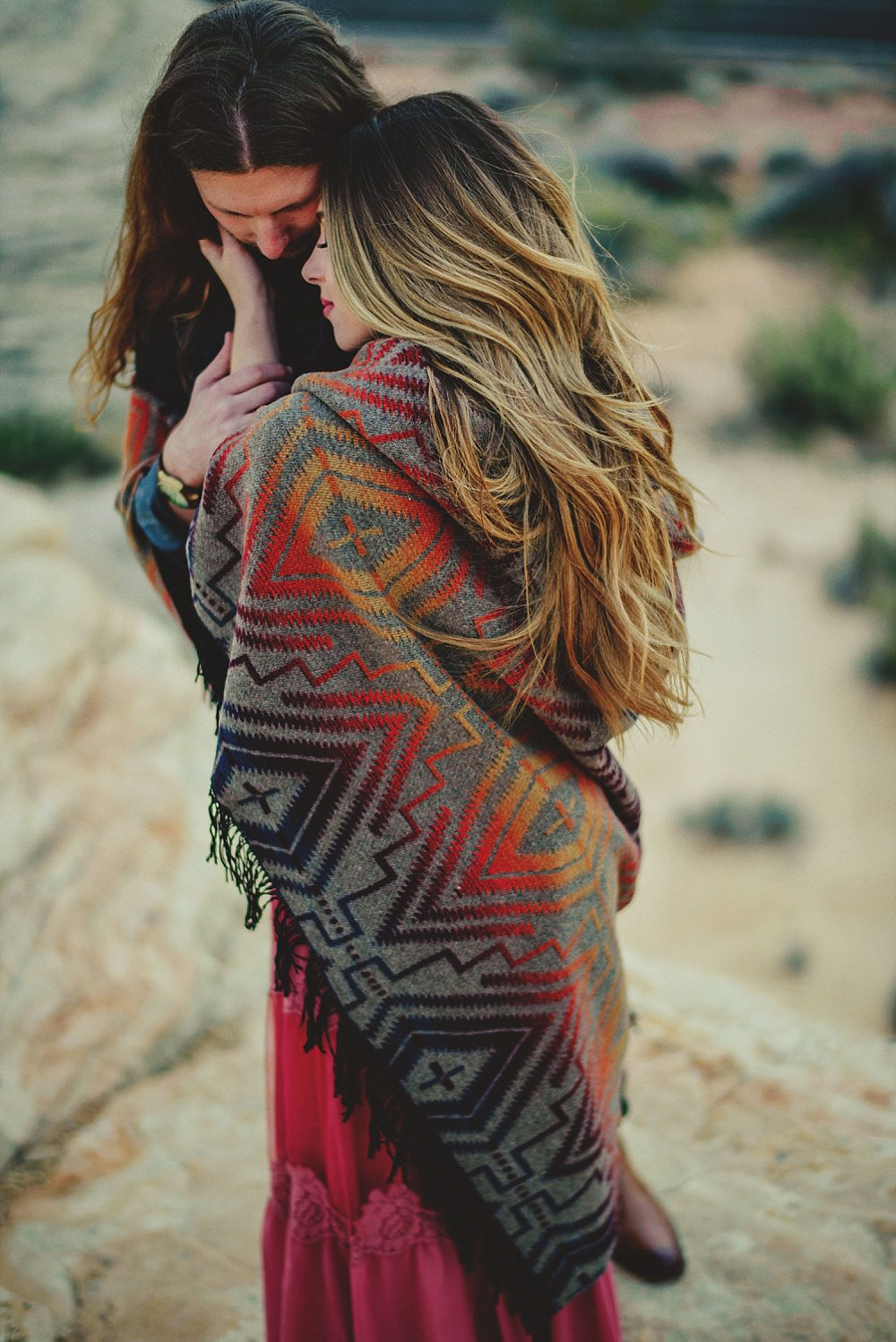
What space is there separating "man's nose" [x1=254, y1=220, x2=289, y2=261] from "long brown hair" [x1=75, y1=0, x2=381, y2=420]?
83 millimetres

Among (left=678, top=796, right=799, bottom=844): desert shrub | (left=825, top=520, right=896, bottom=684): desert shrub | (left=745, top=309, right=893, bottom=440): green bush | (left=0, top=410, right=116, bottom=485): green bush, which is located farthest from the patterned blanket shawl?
(left=745, top=309, right=893, bottom=440): green bush

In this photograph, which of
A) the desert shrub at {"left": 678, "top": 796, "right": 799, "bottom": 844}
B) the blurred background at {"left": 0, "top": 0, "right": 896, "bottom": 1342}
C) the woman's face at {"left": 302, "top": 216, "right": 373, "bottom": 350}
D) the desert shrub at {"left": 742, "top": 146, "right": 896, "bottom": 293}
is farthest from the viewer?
the desert shrub at {"left": 742, "top": 146, "right": 896, "bottom": 293}

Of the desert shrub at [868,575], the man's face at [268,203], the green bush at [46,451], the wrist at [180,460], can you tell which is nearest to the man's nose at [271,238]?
the man's face at [268,203]

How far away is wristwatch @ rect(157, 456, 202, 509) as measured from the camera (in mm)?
1480

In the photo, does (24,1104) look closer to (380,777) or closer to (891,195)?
(380,777)

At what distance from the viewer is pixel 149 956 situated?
271 cm

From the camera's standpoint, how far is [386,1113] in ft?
4.55

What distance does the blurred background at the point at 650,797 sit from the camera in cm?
207

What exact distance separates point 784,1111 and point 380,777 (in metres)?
1.75

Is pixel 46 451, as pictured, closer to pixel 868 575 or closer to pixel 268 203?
pixel 268 203

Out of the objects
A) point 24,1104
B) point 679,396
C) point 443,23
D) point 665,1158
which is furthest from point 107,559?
point 443,23

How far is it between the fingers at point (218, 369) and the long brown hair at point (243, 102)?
22cm

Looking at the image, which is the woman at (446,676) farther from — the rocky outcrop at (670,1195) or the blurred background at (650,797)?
the rocky outcrop at (670,1195)

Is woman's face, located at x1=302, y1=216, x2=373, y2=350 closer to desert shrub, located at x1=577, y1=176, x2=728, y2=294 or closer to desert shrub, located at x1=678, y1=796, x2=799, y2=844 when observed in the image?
desert shrub, located at x1=678, y1=796, x2=799, y2=844
